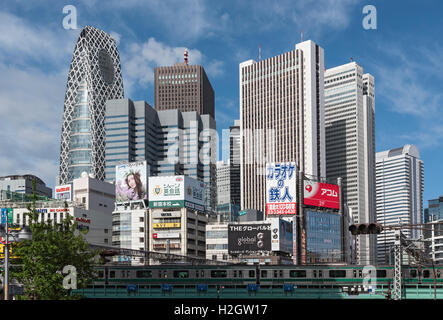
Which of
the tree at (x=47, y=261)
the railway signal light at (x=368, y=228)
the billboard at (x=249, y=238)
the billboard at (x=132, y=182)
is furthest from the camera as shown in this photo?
the billboard at (x=132, y=182)

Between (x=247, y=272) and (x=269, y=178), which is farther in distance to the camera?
(x=269, y=178)

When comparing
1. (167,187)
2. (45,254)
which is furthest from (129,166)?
(45,254)

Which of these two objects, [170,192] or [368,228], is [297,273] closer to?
[368,228]

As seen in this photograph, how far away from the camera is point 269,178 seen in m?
198

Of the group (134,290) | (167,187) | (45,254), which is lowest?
(134,290)

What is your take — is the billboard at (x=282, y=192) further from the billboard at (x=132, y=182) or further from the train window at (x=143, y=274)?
the train window at (x=143, y=274)

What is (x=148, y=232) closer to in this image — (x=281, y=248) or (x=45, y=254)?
(x=281, y=248)

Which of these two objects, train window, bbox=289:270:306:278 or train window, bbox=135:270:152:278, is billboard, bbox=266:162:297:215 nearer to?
train window, bbox=289:270:306:278

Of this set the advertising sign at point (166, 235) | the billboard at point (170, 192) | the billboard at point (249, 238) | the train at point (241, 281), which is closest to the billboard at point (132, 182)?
the billboard at point (170, 192)

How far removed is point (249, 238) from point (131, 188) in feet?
148

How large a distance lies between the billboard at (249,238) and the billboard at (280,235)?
50.2 feet

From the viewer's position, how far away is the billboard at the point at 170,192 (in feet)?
588

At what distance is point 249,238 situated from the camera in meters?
163

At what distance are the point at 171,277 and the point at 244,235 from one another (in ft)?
204
